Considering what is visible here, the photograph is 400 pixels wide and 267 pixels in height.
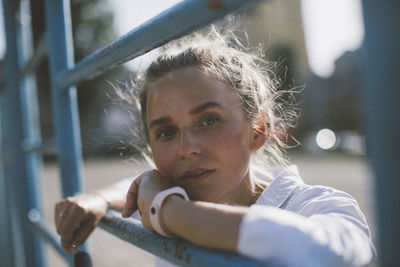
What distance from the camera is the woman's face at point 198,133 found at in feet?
3.13

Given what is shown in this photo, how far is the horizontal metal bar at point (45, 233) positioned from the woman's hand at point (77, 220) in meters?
0.25

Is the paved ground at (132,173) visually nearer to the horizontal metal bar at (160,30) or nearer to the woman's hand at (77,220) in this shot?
the horizontal metal bar at (160,30)

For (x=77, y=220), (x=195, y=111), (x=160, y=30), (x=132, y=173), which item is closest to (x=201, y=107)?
(x=195, y=111)

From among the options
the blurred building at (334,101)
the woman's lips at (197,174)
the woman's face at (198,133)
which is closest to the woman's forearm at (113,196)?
the woman's face at (198,133)

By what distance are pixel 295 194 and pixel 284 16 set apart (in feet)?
70.4

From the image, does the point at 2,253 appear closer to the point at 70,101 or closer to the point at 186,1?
the point at 70,101

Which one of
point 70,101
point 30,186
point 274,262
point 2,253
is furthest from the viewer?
point 2,253

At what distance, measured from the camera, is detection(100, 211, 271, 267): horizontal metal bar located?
535 millimetres

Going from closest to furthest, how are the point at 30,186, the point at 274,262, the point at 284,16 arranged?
the point at 274,262, the point at 30,186, the point at 284,16

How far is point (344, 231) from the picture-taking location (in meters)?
0.62

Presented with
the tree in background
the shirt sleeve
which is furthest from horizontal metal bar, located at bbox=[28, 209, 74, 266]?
the tree in background

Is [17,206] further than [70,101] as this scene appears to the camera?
Yes

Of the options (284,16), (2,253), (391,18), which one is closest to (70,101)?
(391,18)

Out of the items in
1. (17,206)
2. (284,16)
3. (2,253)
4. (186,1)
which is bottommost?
(2,253)
